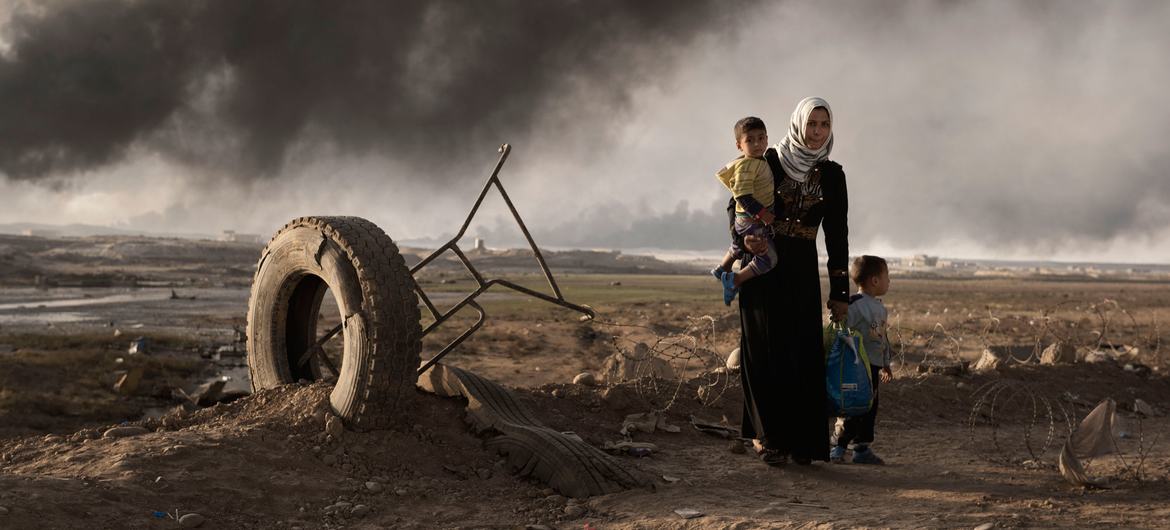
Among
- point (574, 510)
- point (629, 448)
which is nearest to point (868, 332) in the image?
point (629, 448)

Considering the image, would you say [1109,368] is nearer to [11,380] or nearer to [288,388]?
[288,388]

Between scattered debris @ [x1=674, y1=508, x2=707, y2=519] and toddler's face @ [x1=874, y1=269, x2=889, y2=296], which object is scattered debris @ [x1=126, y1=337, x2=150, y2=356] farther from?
toddler's face @ [x1=874, y1=269, x2=889, y2=296]

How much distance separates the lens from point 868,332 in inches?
240

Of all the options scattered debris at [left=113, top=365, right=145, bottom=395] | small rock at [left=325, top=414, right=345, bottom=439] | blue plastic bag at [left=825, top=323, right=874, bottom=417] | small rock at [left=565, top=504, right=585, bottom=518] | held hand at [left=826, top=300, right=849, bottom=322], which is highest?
held hand at [left=826, top=300, right=849, bottom=322]

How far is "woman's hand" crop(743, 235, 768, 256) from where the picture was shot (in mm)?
5574

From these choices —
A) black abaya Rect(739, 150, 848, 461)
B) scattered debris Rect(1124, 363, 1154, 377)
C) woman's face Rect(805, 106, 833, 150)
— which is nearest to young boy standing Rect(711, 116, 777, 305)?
black abaya Rect(739, 150, 848, 461)

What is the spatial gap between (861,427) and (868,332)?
795mm

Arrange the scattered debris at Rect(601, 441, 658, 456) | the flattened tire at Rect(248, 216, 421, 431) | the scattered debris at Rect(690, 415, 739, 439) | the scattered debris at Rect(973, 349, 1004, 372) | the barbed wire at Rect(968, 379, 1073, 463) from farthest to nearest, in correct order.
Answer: the scattered debris at Rect(973, 349, 1004, 372) → the scattered debris at Rect(690, 415, 739, 439) → the barbed wire at Rect(968, 379, 1073, 463) → the scattered debris at Rect(601, 441, 658, 456) → the flattened tire at Rect(248, 216, 421, 431)

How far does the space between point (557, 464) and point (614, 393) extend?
2.64 metres

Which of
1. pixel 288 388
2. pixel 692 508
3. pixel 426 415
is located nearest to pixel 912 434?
pixel 692 508

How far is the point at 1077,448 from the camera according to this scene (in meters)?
5.46

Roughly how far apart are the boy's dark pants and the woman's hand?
4.83 ft

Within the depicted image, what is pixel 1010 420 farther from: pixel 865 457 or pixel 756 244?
pixel 756 244

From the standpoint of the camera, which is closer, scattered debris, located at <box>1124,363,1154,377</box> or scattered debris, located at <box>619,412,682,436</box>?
scattered debris, located at <box>619,412,682,436</box>
